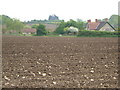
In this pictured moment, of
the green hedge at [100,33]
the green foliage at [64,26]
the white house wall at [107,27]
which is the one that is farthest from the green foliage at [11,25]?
the green hedge at [100,33]

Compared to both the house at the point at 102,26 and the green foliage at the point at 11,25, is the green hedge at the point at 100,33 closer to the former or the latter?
the house at the point at 102,26

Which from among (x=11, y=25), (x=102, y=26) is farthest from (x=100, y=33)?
(x=11, y=25)

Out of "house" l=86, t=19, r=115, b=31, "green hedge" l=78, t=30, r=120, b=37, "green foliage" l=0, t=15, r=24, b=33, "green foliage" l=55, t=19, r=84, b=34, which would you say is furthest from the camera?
"green foliage" l=0, t=15, r=24, b=33

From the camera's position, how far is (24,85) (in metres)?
7.17

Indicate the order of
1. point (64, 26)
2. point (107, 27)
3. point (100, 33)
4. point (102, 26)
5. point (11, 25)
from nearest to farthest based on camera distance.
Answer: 1. point (100, 33)
2. point (107, 27)
3. point (102, 26)
4. point (64, 26)
5. point (11, 25)

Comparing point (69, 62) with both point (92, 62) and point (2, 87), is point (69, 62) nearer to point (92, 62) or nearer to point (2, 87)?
point (92, 62)

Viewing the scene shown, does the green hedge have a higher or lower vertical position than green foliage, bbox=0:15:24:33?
lower

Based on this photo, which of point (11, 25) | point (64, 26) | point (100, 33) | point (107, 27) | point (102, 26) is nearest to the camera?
point (100, 33)

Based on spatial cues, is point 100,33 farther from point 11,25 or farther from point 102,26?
point 11,25

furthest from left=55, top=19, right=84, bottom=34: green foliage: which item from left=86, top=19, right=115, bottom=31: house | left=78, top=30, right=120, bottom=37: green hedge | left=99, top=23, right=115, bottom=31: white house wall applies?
left=78, top=30, right=120, bottom=37: green hedge

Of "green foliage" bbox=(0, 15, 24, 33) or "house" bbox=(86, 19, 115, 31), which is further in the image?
"green foliage" bbox=(0, 15, 24, 33)

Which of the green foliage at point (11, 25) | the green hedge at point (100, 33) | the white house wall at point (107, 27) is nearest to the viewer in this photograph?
the green hedge at point (100, 33)

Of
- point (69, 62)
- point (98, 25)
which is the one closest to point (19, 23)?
point (98, 25)

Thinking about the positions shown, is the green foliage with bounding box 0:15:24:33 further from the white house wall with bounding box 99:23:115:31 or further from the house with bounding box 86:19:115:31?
the white house wall with bounding box 99:23:115:31
